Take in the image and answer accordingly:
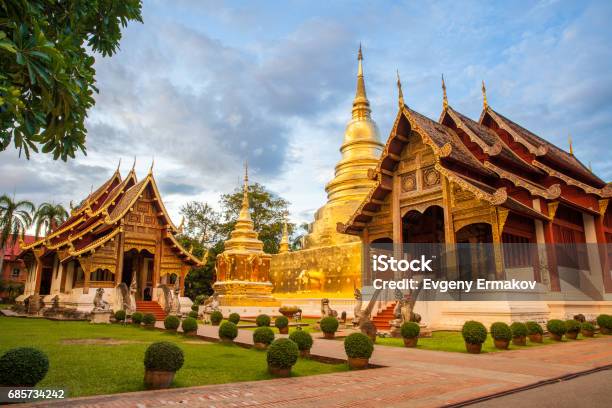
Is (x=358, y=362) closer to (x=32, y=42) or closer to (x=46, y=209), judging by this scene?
(x=32, y=42)

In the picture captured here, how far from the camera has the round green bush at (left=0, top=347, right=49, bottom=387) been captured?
175 inches

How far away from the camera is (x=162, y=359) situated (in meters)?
5.41

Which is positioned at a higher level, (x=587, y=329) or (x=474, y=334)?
(x=474, y=334)

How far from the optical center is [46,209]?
37.6 meters

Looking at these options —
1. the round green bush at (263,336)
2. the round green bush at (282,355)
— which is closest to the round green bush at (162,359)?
the round green bush at (282,355)

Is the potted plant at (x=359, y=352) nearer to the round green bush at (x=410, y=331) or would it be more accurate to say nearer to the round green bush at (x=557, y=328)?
the round green bush at (x=410, y=331)

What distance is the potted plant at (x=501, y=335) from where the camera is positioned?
9.76 m

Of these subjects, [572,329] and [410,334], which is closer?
[410,334]

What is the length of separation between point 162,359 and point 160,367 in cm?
9

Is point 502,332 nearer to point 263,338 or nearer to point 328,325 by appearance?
point 328,325

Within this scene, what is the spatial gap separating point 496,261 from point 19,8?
12599 millimetres

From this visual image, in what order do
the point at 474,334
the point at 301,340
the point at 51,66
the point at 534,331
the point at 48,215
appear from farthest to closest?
the point at 48,215, the point at 534,331, the point at 474,334, the point at 301,340, the point at 51,66

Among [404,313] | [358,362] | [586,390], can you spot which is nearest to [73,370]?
[358,362]

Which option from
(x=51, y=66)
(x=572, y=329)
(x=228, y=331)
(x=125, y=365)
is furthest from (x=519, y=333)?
(x=51, y=66)
